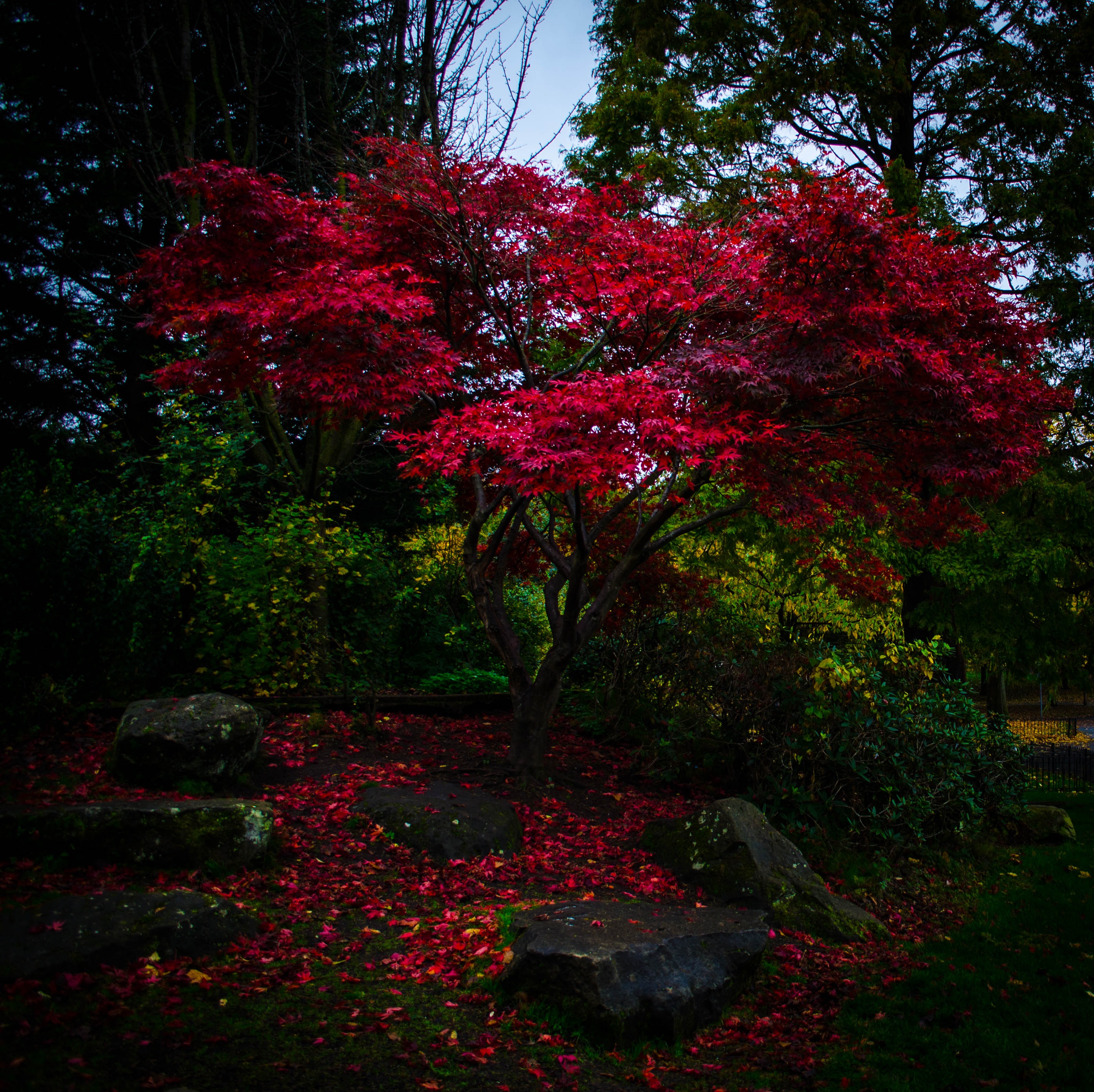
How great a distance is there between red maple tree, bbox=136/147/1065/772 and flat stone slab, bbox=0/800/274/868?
9.18 ft

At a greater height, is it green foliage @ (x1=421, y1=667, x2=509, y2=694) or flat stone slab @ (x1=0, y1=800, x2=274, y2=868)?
green foliage @ (x1=421, y1=667, x2=509, y2=694)

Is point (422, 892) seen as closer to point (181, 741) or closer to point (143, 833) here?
point (143, 833)

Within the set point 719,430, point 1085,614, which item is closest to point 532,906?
point 719,430

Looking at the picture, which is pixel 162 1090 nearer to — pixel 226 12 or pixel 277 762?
pixel 277 762

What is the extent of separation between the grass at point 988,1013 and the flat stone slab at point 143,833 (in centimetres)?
361

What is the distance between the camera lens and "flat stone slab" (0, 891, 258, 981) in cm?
357

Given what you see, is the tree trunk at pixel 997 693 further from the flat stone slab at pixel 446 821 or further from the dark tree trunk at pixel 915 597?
the flat stone slab at pixel 446 821

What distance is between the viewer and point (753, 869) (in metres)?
5.96

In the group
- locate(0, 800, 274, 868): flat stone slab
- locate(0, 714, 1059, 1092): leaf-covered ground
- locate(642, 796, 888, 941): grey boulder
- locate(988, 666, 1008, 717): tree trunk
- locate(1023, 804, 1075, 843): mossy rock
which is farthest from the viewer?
locate(988, 666, 1008, 717): tree trunk

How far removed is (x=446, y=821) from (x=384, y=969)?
6.39ft

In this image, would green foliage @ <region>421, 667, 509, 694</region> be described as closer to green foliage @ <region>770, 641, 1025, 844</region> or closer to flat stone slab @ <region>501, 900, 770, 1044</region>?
green foliage @ <region>770, 641, 1025, 844</region>

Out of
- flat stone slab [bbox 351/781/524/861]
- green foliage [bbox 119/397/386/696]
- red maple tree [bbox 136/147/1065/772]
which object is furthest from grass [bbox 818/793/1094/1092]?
green foliage [bbox 119/397/386/696]

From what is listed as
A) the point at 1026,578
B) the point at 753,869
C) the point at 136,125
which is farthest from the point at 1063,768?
the point at 136,125

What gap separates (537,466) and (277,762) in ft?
12.3
